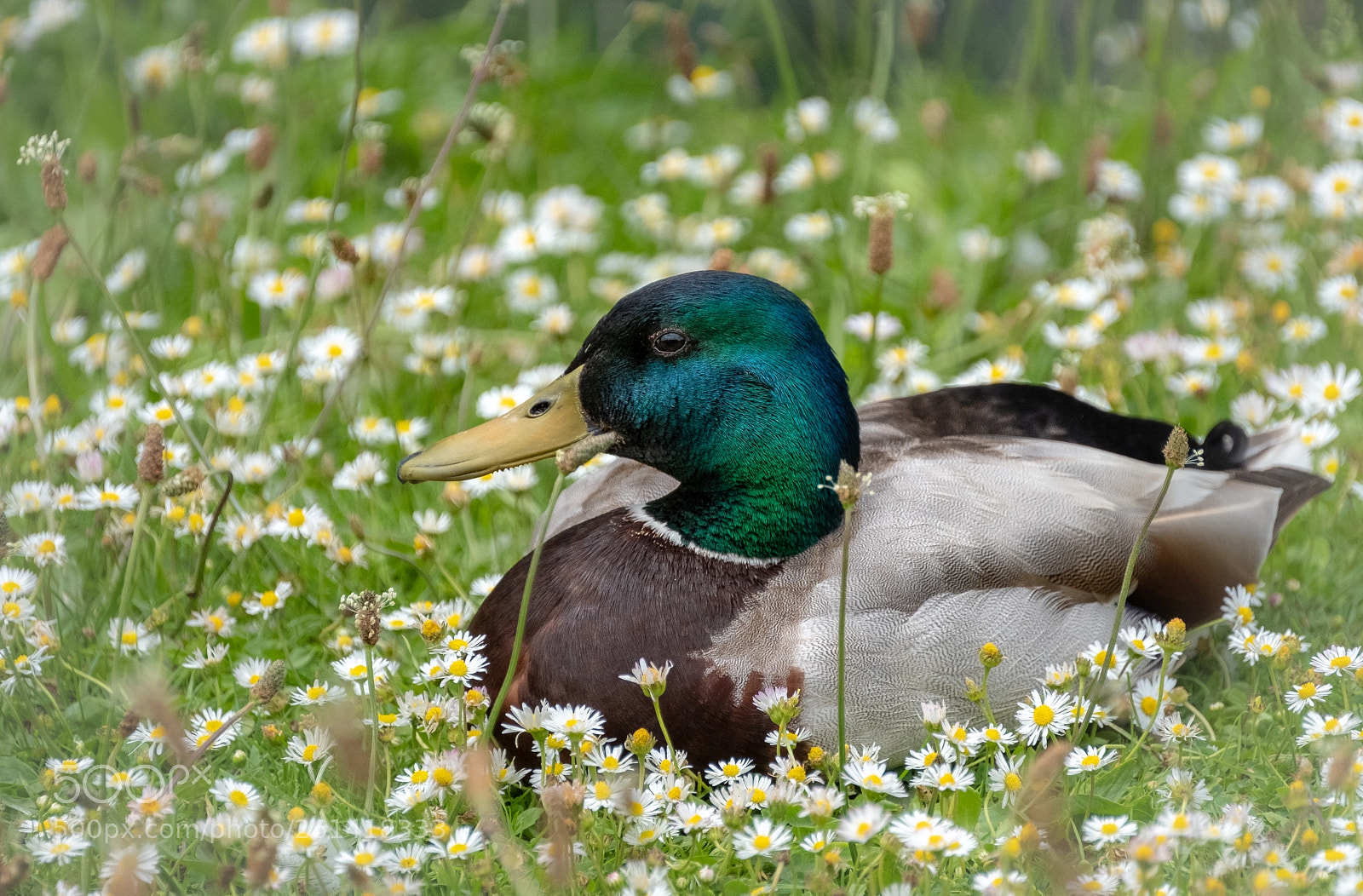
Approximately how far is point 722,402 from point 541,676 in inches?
22.4

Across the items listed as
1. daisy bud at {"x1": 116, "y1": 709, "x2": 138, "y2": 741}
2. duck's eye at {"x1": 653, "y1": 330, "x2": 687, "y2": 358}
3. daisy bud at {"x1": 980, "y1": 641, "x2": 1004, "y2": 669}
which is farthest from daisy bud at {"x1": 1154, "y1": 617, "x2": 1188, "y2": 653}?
daisy bud at {"x1": 116, "y1": 709, "x2": 138, "y2": 741}

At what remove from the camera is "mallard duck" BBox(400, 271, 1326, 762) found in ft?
8.11

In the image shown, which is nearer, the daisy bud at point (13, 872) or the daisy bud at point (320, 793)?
the daisy bud at point (13, 872)

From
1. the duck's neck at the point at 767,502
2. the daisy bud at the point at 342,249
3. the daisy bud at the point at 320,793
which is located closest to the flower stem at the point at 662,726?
the duck's neck at the point at 767,502

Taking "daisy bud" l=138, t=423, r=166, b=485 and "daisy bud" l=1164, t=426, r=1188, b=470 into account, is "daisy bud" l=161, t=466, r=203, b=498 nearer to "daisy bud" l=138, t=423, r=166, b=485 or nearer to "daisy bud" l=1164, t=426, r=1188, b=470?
"daisy bud" l=138, t=423, r=166, b=485

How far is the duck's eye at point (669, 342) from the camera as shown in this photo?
2.59m

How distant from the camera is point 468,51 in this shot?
11.2 ft

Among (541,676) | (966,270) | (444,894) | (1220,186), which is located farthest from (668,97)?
(444,894)

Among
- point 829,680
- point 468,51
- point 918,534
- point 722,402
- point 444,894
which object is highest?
point 468,51

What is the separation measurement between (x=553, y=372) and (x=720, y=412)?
1.22 meters

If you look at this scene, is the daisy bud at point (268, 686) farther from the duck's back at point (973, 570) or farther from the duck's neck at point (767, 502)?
the duck's neck at point (767, 502)

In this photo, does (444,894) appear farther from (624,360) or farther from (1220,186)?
(1220,186)

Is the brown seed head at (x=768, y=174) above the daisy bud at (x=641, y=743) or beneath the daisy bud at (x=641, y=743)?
above

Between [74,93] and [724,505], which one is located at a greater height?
[74,93]
